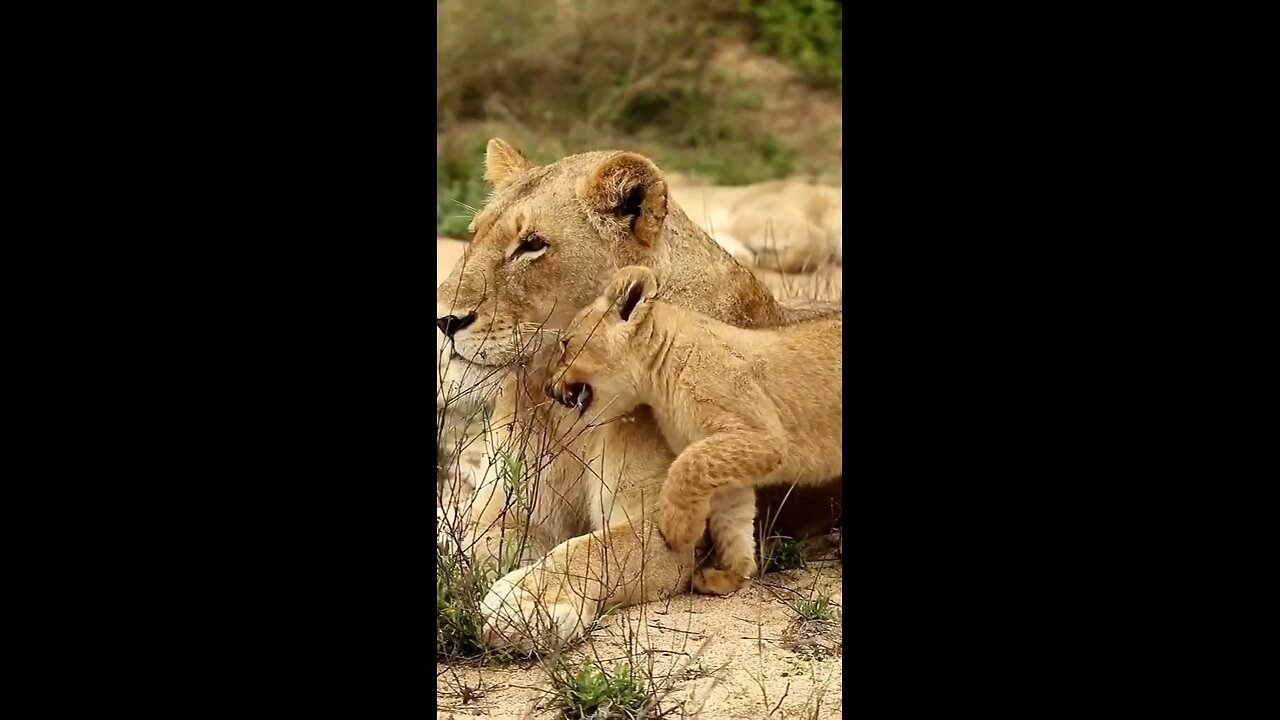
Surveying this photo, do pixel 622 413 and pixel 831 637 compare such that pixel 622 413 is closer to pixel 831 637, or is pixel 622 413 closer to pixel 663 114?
pixel 831 637

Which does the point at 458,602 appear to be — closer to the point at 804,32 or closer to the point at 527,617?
the point at 527,617

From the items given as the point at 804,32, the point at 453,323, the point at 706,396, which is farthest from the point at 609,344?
the point at 804,32

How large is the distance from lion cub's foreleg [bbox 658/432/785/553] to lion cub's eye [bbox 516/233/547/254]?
607mm

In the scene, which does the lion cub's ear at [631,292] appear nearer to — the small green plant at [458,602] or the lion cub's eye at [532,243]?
the lion cub's eye at [532,243]

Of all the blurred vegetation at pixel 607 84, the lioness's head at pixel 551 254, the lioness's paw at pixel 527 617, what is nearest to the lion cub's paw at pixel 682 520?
the lioness's paw at pixel 527 617

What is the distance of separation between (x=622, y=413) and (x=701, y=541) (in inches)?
13.9

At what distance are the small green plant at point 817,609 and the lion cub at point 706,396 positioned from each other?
190mm

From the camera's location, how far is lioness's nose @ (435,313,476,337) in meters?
3.60

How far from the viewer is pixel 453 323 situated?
3.63 meters

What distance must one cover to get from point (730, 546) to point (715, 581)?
0.09m

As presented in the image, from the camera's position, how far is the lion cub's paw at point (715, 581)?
366 centimetres

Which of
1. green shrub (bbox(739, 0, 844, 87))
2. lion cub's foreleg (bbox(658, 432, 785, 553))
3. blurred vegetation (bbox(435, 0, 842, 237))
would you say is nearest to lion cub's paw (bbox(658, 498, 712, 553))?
lion cub's foreleg (bbox(658, 432, 785, 553))

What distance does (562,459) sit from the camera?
3.88m

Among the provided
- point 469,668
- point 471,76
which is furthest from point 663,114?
point 469,668
